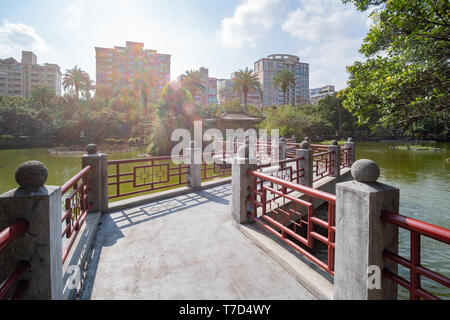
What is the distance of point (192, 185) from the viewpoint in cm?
679

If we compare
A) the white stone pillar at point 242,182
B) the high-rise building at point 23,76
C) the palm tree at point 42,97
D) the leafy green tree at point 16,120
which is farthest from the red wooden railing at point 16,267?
the high-rise building at point 23,76

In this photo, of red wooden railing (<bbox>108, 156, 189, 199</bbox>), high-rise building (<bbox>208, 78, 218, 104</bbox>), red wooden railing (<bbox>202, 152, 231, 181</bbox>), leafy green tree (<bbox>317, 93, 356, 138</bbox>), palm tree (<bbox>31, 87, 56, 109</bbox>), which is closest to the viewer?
red wooden railing (<bbox>108, 156, 189, 199</bbox>)

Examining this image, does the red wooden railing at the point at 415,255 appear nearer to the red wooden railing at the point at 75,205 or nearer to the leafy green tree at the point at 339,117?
the red wooden railing at the point at 75,205

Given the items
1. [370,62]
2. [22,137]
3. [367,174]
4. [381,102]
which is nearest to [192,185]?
[367,174]

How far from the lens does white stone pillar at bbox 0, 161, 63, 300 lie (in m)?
1.66

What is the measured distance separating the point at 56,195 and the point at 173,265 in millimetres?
1638

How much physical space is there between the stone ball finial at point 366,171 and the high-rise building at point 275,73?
8744cm

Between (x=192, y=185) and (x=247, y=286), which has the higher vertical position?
(x=192, y=185)

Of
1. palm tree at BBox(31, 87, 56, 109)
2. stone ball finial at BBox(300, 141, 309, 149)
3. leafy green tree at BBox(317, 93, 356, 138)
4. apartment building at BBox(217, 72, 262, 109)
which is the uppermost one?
apartment building at BBox(217, 72, 262, 109)

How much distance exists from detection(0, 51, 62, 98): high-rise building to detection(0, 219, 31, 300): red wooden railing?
8339cm

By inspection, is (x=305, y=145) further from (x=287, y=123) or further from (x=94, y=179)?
(x=287, y=123)

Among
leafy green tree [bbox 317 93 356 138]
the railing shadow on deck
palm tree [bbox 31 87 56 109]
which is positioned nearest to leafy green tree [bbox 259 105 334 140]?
leafy green tree [bbox 317 93 356 138]

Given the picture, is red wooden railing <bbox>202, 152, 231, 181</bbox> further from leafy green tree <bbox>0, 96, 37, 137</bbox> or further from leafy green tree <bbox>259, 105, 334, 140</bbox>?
leafy green tree <bbox>0, 96, 37, 137</bbox>
